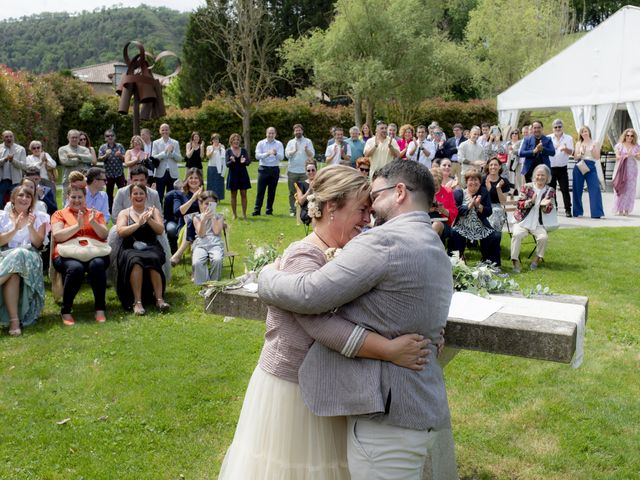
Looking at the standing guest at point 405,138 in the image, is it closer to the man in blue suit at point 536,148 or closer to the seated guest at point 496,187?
the man in blue suit at point 536,148

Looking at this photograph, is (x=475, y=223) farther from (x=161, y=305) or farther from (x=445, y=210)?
(x=161, y=305)

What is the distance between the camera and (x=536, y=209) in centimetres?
1005

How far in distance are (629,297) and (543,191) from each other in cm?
236

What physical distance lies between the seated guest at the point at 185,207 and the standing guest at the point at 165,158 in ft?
12.7

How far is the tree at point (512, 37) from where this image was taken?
37.7 metres

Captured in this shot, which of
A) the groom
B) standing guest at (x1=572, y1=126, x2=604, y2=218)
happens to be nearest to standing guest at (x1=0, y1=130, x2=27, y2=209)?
the groom

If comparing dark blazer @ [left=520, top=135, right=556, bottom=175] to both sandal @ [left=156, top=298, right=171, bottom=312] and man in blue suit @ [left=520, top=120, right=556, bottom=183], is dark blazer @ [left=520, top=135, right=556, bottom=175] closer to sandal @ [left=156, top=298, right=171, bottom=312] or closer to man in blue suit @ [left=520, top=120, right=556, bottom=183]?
man in blue suit @ [left=520, top=120, right=556, bottom=183]

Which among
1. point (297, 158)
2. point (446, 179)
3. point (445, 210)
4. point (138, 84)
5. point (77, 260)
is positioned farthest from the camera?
point (297, 158)

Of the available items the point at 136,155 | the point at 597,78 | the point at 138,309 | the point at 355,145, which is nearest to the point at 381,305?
the point at 138,309

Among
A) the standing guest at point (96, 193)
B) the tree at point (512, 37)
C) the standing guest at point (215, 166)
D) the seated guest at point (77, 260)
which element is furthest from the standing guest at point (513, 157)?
the tree at point (512, 37)

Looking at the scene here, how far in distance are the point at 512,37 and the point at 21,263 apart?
3729 centimetres

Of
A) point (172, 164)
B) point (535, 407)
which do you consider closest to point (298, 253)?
point (535, 407)

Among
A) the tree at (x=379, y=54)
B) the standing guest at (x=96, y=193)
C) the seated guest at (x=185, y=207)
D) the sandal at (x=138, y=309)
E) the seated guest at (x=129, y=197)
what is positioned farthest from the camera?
the tree at (x=379, y=54)

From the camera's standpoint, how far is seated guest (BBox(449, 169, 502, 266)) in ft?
31.7
